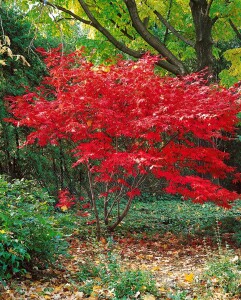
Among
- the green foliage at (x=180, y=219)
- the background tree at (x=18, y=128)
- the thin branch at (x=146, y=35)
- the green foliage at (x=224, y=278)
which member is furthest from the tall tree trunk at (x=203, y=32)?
the green foliage at (x=224, y=278)

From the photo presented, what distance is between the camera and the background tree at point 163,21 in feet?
26.8

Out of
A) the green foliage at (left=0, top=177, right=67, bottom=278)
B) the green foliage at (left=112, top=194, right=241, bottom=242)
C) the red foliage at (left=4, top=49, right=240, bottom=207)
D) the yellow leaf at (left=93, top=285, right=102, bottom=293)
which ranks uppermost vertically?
the red foliage at (left=4, top=49, right=240, bottom=207)

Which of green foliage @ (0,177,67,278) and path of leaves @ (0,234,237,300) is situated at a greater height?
green foliage @ (0,177,67,278)

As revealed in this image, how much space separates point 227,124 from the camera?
20.5 ft

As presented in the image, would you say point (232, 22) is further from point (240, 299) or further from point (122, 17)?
point (240, 299)

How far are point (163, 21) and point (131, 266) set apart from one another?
5731 mm

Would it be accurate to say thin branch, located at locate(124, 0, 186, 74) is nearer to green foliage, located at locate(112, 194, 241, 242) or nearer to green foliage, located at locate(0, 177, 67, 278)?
green foliage, located at locate(112, 194, 241, 242)

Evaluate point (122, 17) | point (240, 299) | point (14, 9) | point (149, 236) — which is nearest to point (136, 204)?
point (149, 236)

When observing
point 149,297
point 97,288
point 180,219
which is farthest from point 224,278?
point 180,219

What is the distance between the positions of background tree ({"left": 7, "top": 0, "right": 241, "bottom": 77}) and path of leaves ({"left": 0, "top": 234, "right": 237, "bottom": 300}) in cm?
379

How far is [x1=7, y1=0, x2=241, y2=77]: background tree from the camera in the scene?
322 inches

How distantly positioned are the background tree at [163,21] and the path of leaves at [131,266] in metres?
3.79

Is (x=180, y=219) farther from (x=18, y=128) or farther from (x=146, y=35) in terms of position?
(x=18, y=128)

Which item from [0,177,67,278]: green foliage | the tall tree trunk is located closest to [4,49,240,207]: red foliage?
[0,177,67,278]: green foliage
